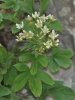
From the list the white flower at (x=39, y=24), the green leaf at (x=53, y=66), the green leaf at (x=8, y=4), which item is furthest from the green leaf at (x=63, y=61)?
the green leaf at (x=8, y=4)

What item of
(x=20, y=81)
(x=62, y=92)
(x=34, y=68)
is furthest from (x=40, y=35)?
(x=62, y=92)

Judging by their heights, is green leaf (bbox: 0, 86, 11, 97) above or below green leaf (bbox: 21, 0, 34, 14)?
below

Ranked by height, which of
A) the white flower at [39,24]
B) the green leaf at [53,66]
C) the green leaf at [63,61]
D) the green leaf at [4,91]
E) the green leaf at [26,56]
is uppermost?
the white flower at [39,24]

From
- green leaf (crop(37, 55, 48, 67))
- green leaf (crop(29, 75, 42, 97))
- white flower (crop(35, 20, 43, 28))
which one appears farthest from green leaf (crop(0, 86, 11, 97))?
white flower (crop(35, 20, 43, 28))

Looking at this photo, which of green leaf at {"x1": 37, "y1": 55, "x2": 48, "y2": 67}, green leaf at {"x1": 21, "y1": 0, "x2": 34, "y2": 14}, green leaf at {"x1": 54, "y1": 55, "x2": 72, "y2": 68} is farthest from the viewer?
green leaf at {"x1": 21, "y1": 0, "x2": 34, "y2": 14}

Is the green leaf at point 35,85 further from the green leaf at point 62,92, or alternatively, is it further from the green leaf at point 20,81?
the green leaf at point 62,92

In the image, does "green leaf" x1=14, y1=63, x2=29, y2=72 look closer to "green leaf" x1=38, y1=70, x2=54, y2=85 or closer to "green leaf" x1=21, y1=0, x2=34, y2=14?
"green leaf" x1=38, y1=70, x2=54, y2=85

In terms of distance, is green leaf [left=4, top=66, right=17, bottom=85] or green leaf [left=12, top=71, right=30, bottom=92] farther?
green leaf [left=4, top=66, right=17, bottom=85]
